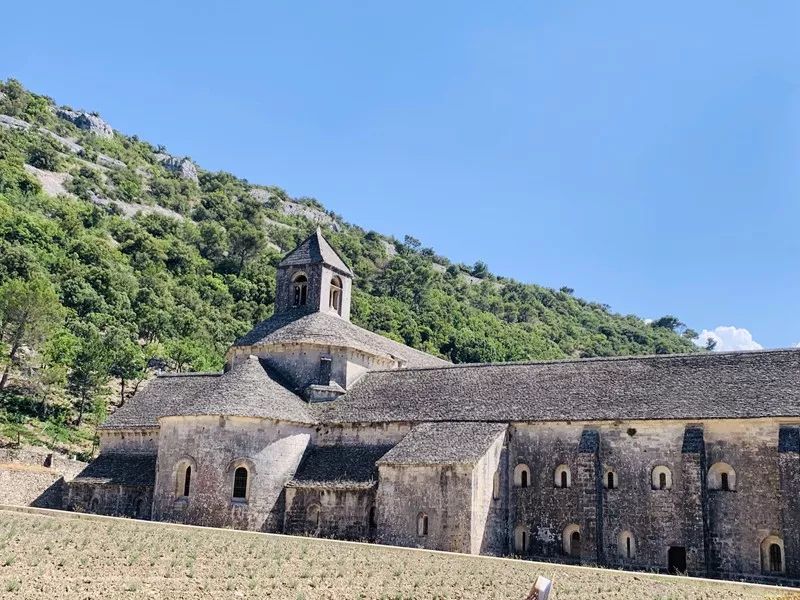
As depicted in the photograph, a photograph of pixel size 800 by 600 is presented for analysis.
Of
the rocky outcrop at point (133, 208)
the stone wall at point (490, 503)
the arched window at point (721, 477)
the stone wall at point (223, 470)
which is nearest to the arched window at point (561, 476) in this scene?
the stone wall at point (490, 503)

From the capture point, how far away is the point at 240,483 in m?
36.3

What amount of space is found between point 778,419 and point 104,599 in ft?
80.6

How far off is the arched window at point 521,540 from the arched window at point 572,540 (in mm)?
1673

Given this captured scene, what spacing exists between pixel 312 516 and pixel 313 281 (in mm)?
14176

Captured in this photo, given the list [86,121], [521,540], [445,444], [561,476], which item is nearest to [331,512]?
[445,444]

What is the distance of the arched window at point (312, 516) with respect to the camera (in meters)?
36.0

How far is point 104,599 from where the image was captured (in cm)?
1691

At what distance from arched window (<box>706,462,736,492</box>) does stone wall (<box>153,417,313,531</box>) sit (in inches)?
720

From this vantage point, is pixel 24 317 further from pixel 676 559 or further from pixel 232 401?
pixel 676 559

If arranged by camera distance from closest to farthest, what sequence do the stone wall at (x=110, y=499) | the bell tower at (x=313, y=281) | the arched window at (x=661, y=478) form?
the arched window at (x=661, y=478)
the stone wall at (x=110, y=499)
the bell tower at (x=313, y=281)

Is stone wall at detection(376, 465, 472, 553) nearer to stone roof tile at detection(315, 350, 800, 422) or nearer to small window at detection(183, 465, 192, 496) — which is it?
stone roof tile at detection(315, 350, 800, 422)

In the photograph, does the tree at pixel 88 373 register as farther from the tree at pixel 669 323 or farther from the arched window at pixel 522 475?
the tree at pixel 669 323

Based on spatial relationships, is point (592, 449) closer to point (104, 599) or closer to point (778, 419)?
point (778, 419)

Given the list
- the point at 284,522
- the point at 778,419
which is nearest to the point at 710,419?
the point at 778,419
